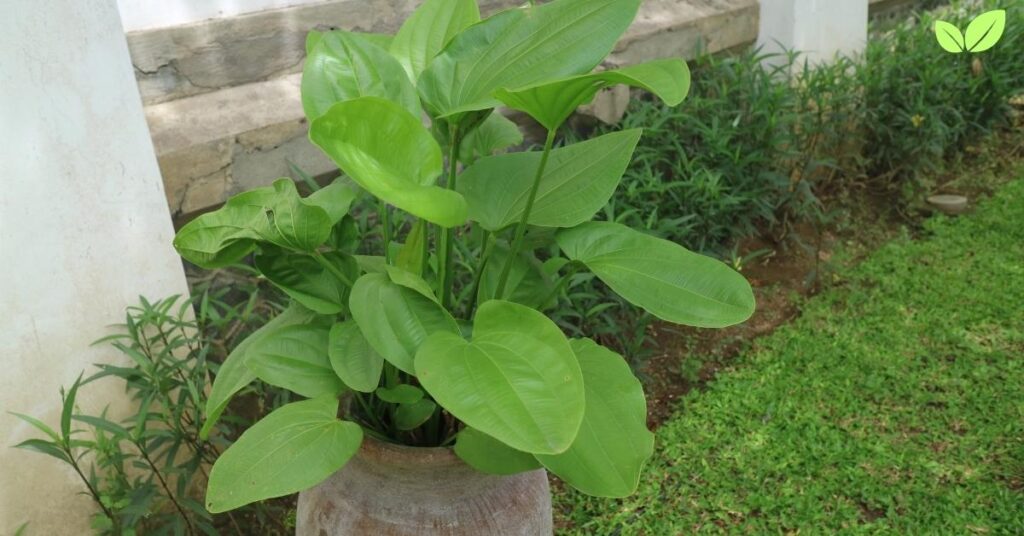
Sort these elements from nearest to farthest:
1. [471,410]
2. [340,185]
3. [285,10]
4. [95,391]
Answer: [471,410] < [340,185] < [95,391] < [285,10]

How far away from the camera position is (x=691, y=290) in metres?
1.45

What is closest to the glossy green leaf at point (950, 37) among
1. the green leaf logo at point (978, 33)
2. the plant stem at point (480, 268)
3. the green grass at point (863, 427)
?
the green leaf logo at point (978, 33)

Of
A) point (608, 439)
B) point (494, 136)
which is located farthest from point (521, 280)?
point (608, 439)

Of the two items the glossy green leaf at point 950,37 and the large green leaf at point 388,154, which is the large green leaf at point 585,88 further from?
the glossy green leaf at point 950,37

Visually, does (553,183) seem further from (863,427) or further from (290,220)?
(863,427)

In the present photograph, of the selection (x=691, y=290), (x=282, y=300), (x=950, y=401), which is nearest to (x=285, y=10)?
(x=282, y=300)

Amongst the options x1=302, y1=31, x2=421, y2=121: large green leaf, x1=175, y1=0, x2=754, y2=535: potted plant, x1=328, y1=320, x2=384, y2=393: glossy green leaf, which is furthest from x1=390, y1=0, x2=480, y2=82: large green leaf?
x1=328, y1=320, x2=384, y2=393: glossy green leaf

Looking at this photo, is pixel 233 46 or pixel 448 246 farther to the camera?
pixel 233 46

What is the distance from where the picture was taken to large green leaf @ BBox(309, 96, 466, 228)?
1179mm

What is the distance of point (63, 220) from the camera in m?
1.90

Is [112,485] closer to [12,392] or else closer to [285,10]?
[12,392]

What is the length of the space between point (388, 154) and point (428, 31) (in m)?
0.42

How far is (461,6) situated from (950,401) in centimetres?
183

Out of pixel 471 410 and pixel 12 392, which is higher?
pixel 471 410
